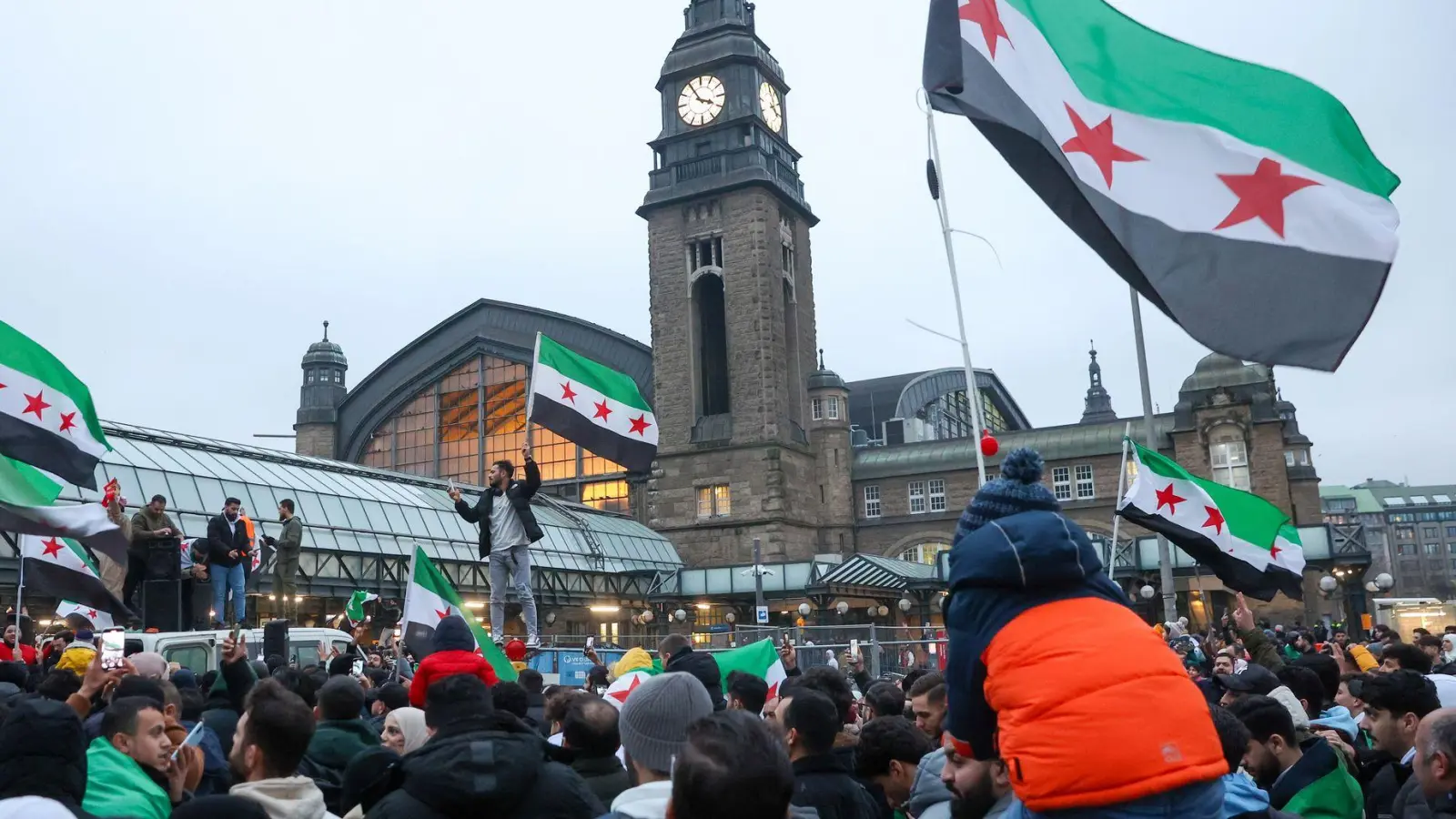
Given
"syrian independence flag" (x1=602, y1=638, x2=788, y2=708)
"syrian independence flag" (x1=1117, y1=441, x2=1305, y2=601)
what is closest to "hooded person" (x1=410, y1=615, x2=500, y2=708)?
"syrian independence flag" (x1=602, y1=638, x2=788, y2=708)

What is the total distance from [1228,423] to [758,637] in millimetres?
42735

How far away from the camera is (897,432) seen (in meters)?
77.5

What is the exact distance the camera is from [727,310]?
58469 mm

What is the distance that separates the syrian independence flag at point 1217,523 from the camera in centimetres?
1453

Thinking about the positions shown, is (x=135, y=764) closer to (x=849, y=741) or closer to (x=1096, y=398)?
(x=849, y=741)

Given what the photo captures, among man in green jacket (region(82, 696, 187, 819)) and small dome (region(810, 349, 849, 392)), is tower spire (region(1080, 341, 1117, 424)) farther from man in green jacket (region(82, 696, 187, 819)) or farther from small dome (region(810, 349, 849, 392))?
man in green jacket (region(82, 696, 187, 819))

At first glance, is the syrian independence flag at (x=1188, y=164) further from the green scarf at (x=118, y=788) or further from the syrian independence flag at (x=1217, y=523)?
the syrian independence flag at (x=1217, y=523)

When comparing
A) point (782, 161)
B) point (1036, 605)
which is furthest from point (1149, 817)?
point (782, 161)

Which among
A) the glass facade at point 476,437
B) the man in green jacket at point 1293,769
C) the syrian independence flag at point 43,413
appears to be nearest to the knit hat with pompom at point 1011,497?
the man in green jacket at point 1293,769

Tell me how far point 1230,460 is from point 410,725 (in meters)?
56.4

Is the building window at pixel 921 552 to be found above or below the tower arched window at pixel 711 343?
below

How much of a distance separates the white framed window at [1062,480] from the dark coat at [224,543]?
2072 inches

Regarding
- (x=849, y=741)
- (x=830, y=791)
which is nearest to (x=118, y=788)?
(x=830, y=791)

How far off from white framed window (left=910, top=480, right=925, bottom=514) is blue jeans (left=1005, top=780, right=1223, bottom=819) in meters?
61.5
